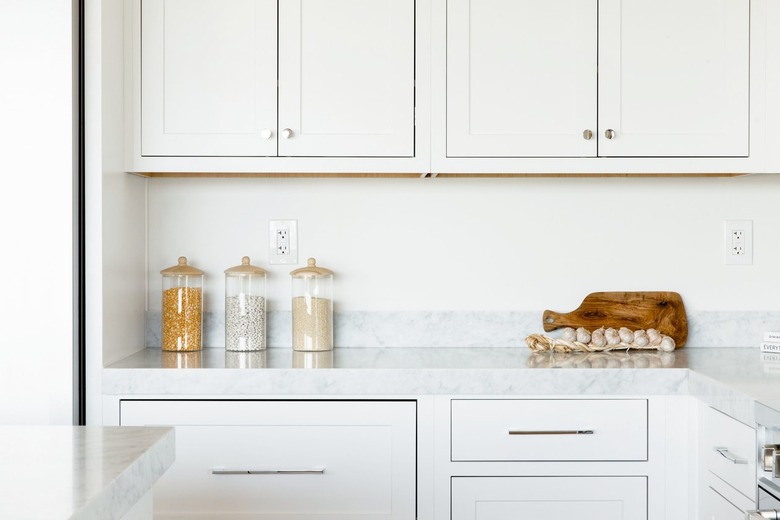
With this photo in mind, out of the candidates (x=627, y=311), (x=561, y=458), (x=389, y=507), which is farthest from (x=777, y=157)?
(x=389, y=507)

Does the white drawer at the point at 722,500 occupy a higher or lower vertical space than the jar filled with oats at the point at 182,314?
lower

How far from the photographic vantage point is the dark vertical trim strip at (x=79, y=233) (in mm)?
2051

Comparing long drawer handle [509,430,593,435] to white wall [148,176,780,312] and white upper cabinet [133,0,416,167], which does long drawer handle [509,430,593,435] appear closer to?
white wall [148,176,780,312]

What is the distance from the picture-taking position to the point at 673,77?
2289 mm

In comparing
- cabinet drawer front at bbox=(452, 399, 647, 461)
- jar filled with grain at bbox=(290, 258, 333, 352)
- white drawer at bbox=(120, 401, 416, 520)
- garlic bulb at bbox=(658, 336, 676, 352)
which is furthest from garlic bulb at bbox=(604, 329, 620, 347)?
jar filled with grain at bbox=(290, 258, 333, 352)

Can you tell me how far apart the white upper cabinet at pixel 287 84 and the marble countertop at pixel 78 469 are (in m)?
1.21

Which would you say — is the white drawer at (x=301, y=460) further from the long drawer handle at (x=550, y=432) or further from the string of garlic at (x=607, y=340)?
the string of garlic at (x=607, y=340)

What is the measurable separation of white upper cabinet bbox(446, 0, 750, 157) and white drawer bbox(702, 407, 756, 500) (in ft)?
2.60

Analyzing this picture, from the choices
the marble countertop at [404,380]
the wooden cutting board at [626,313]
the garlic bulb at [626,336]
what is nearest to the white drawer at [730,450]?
the marble countertop at [404,380]

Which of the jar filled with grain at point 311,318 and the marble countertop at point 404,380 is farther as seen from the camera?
the jar filled with grain at point 311,318

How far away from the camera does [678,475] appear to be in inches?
79.4

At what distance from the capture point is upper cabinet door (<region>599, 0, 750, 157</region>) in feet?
7.49
